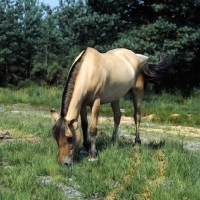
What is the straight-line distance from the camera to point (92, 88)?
637 centimetres

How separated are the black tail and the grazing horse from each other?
2cm

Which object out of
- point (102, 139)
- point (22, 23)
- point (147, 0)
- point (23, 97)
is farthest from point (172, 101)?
point (22, 23)

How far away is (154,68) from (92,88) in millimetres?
2533

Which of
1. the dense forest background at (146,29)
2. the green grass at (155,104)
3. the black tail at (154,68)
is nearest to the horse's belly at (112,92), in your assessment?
the black tail at (154,68)

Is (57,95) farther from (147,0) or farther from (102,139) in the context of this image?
(102,139)

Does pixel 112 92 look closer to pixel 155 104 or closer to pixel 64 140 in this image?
pixel 64 140

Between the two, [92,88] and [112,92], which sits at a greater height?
[92,88]

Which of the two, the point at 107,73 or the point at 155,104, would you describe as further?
the point at 155,104

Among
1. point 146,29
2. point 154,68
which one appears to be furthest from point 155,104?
point 154,68

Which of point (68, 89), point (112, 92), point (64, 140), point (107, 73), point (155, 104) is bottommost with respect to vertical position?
point (155, 104)

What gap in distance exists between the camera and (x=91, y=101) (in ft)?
21.4

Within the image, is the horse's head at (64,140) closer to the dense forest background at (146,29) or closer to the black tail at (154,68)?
the black tail at (154,68)

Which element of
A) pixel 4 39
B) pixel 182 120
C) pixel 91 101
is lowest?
pixel 182 120

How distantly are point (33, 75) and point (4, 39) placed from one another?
12.9ft
